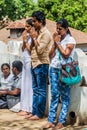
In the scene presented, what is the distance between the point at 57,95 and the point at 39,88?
0.59 metres

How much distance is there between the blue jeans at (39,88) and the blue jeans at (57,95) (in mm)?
392

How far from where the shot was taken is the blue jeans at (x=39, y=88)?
23.9ft

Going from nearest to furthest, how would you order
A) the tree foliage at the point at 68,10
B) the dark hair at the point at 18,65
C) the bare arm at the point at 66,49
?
the bare arm at the point at 66,49, the dark hair at the point at 18,65, the tree foliage at the point at 68,10

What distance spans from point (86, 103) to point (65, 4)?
3130cm

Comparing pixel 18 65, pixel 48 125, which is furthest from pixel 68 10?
pixel 48 125

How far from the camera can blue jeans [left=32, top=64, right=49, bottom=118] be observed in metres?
7.27

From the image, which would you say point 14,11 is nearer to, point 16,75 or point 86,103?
point 16,75

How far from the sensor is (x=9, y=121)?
742cm

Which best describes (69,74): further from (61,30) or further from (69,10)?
(69,10)

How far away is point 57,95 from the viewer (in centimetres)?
684

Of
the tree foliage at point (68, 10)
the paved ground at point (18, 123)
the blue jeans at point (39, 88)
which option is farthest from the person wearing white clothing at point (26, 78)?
the tree foliage at point (68, 10)

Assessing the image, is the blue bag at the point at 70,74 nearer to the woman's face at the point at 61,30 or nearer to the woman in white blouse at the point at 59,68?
the woman in white blouse at the point at 59,68

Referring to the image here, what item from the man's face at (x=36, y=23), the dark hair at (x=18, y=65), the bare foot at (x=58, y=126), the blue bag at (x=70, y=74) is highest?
the man's face at (x=36, y=23)

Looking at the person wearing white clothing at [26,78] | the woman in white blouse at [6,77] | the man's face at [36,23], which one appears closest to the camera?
the man's face at [36,23]
